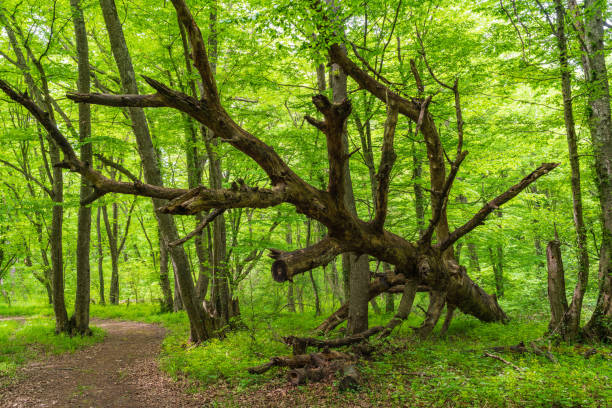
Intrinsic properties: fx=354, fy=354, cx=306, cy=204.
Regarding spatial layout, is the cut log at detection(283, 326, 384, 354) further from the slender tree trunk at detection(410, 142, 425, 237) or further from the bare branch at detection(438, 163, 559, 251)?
the slender tree trunk at detection(410, 142, 425, 237)

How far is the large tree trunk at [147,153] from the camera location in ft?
26.4

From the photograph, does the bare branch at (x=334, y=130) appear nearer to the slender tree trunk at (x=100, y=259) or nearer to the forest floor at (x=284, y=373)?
the forest floor at (x=284, y=373)

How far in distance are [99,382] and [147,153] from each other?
484 cm

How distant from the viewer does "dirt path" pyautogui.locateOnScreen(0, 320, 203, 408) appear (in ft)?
18.8

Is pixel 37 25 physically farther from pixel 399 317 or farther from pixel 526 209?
pixel 526 209

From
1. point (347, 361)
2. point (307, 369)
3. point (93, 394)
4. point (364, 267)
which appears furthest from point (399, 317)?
point (93, 394)

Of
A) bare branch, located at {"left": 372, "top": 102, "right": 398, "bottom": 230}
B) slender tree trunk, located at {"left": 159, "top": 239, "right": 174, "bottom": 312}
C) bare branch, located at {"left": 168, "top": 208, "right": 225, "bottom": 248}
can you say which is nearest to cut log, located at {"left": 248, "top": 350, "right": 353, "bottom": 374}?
bare branch, located at {"left": 372, "top": 102, "right": 398, "bottom": 230}

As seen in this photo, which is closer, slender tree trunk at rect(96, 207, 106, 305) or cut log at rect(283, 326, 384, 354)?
cut log at rect(283, 326, 384, 354)

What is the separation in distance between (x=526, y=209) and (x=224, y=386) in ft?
40.5

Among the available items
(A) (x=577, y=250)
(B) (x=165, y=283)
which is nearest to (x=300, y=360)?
(A) (x=577, y=250)

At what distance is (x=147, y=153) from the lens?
27.1ft

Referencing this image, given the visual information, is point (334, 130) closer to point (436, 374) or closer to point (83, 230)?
point (436, 374)

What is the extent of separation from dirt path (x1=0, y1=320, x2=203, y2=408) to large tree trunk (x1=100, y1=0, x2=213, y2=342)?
134cm

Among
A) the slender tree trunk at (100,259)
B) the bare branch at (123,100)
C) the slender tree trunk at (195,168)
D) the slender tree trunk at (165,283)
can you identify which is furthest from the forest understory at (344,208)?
the slender tree trunk at (100,259)
